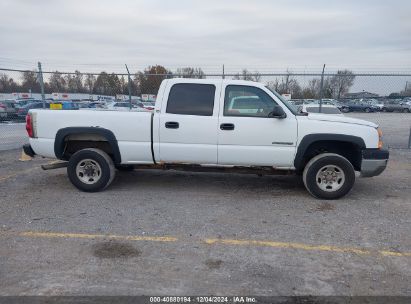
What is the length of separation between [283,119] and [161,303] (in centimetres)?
359

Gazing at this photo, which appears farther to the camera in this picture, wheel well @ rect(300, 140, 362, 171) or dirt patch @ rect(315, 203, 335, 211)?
wheel well @ rect(300, 140, 362, 171)

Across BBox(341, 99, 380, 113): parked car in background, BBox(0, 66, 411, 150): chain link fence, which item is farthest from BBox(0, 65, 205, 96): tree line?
BBox(341, 99, 380, 113): parked car in background

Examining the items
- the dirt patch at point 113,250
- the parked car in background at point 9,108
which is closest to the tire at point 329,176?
the dirt patch at point 113,250

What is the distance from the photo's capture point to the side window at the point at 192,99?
19.2 ft

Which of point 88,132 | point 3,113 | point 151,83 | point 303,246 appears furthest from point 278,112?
point 3,113

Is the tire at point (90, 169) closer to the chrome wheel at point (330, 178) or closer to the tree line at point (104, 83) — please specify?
the chrome wheel at point (330, 178)

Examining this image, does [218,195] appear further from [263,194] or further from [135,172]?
[135,172]

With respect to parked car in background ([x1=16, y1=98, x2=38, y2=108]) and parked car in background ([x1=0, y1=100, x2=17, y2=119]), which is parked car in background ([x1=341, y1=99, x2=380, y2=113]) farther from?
parked car in background ([x1=0, y1=100, x2=17, y2=119])

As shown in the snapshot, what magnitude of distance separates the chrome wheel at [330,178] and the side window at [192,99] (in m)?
2.04

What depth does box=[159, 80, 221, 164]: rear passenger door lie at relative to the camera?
5789 millimetres

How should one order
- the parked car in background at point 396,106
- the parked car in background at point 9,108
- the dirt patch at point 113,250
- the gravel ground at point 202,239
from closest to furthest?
the gravel ground at point 202,239
the dirt patch at point 113,250
the parked car in background at point 9,108
the parked car in background at point 396,106

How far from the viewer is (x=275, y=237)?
439 cm

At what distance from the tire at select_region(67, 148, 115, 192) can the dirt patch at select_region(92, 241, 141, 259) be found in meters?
2.05

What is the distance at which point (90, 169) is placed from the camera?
6148mm
